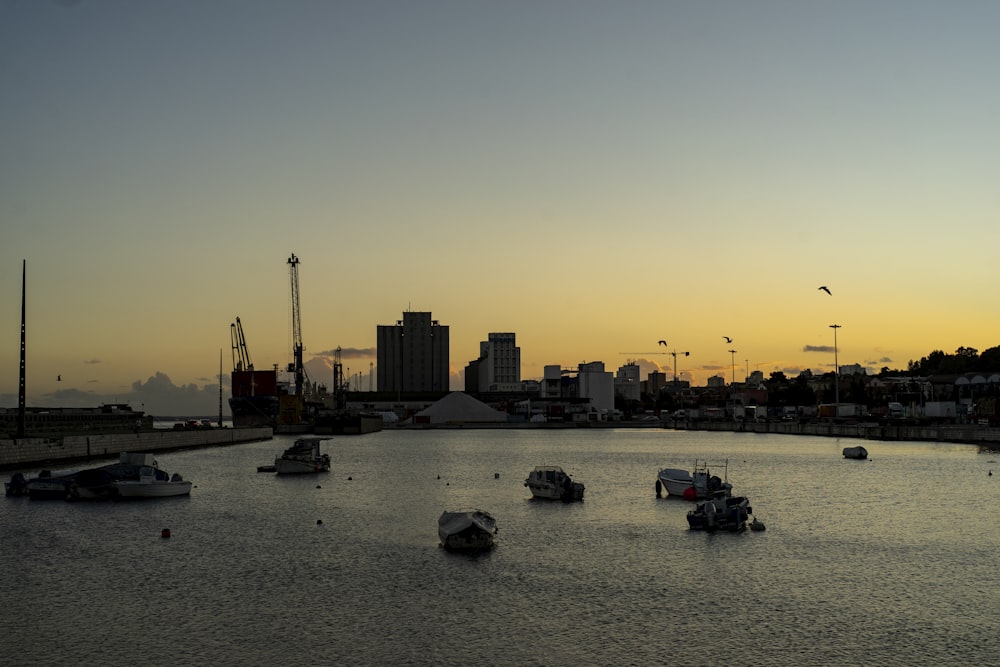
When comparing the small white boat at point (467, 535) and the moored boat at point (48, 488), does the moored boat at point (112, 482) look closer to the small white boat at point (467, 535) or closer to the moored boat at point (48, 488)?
the moored boat at point (48, 488)

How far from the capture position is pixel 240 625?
3394 centimetres

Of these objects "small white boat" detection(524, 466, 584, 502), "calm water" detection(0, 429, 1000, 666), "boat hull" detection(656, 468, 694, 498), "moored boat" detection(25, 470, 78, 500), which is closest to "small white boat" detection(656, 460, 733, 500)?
"boat hull" detection(656, 468, 694, 498)

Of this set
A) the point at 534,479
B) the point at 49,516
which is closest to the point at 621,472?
the point at 534,479

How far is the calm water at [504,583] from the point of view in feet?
102

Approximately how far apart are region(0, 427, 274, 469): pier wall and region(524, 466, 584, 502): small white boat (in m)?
56.0

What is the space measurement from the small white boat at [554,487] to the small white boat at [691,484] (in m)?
7.81

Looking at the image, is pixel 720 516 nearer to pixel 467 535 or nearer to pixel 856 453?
pixel 467 535

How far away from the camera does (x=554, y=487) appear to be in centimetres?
7394

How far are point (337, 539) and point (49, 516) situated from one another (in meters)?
22.9

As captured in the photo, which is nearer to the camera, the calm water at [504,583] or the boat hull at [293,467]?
the calm water at [504,583]

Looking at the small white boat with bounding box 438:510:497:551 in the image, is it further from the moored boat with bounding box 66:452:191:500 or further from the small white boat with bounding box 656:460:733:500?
the moored boat with bounding box 66:452:191:500

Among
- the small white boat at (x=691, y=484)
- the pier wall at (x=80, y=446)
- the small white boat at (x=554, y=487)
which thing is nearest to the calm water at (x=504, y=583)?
the small white boat at (x=554, y=487)

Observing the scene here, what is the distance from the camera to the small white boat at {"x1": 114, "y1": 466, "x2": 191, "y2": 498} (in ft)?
247

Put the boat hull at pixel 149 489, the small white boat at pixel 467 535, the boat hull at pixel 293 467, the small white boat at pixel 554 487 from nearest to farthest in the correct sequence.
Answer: the small white boat at pixel 467 535, the small white boat at pixel 554 487, the boat hull at pixel 149 489, the boat hull at pixel 293 467
